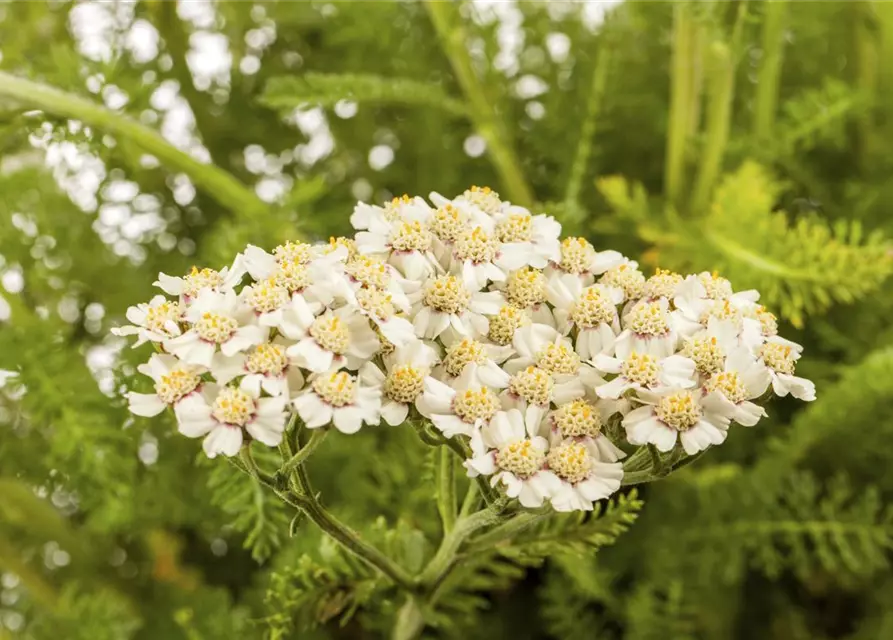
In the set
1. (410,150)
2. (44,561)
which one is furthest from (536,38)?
(44,561)

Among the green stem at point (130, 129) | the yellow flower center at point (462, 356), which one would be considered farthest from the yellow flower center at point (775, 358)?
the green stem at point (130, 129)

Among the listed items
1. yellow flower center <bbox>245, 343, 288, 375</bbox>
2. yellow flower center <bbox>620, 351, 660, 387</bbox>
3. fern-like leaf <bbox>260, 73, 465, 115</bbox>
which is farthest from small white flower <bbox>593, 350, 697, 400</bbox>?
fern-like leaf <bbox>260, 73, 465, 115</bbox>

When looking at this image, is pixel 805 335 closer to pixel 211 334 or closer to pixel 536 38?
pixel 536 38

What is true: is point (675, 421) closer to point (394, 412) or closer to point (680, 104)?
point (394, 412)

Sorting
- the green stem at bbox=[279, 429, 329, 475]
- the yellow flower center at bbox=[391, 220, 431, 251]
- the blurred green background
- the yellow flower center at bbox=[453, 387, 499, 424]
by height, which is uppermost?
the yellow flower center at bbox=[391, 220, 431, 251]

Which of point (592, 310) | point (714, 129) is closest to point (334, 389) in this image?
point (592, 310)

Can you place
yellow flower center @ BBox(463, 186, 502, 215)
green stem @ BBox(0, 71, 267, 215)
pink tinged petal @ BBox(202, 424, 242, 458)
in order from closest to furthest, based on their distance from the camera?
pink tinged petal @ BBox(202, 424, 242, 458), yellow flower center @ BBox(463, 186, 502, 215), green stem @ BBox(0, 71, 267, 215)

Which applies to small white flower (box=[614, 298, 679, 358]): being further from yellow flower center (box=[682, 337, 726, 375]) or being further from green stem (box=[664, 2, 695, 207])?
green stem (box=[664, 2, 695, 207])
